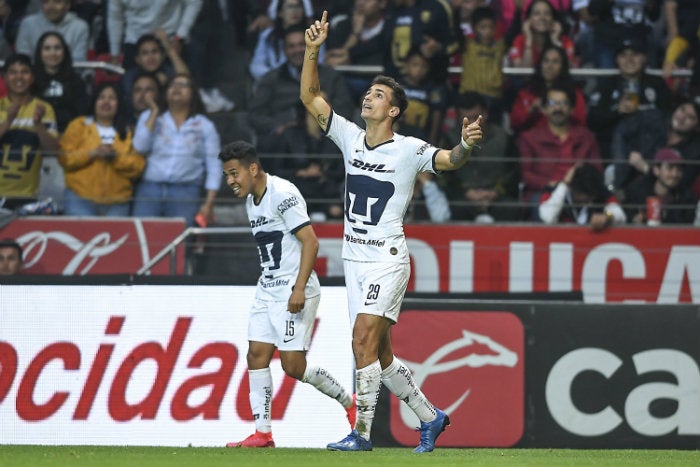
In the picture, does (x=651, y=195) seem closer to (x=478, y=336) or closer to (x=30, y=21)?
(x=478, y=336)

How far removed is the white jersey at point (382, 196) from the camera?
30.0 ft

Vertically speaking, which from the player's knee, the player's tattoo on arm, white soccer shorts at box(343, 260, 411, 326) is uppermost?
the player's tattoo on arm

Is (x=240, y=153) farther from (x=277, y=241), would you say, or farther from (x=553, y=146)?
(x=553, y=146)

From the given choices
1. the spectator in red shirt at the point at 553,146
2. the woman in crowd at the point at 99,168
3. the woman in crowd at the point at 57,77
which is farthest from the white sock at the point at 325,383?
the woman in crowd at the point at 57,77

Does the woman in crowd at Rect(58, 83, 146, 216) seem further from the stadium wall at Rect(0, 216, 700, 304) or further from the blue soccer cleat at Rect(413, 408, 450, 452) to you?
the blue soccer cleat at Rect(413, 408, 450, 452)

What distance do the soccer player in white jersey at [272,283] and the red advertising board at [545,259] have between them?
361 cm

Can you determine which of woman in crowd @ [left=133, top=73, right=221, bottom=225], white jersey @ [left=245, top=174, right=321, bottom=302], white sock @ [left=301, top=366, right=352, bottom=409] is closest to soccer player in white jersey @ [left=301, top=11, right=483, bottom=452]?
white jersey @ [left=245, top=174, right=321, bottom=302]

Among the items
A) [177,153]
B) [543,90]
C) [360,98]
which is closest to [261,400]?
[177,153]

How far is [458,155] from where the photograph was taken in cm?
870

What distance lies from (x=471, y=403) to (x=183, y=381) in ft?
8.55

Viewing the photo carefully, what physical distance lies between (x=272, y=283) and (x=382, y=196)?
1476mm

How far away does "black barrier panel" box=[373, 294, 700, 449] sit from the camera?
11969 mm

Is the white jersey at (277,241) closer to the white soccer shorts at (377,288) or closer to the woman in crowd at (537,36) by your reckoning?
the white soccer shorts at (377,288)

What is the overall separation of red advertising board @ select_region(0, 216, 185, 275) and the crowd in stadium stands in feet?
1.68
